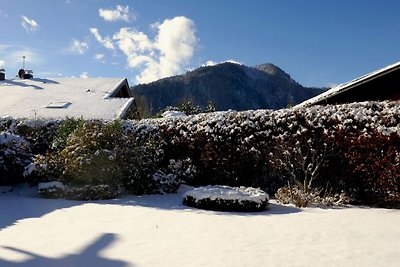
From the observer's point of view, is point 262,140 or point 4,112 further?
point 4,112

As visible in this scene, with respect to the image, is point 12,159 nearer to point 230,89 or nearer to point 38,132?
point 38,132

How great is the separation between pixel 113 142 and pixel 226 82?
79480 mm

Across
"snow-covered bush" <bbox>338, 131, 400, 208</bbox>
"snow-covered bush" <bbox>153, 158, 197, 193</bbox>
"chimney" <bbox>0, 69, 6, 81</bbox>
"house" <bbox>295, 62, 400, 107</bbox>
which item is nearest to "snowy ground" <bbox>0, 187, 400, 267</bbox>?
"snow-covered bush" <bbox>338, 131, 400, 208</bbox>

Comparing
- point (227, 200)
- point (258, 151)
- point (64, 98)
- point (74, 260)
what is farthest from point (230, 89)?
point (74, 260)

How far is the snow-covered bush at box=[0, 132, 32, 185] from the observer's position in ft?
34.2

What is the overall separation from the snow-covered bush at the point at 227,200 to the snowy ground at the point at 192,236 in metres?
0.33

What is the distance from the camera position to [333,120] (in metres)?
9.01

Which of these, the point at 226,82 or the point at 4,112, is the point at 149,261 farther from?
the point at 226,82

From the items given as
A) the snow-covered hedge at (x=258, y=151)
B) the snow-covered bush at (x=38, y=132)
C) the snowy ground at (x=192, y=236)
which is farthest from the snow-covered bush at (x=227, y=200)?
the snow-covered bush at (x=38, y=132)

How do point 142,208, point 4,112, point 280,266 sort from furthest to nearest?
point 4,112, point 142,208, point 280,266

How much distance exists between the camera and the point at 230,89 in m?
87.0

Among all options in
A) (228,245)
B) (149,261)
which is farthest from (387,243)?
(149,261)

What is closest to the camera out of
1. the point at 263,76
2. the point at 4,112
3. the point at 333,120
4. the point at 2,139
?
the point at 333,120

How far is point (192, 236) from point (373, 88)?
9.44 meters
